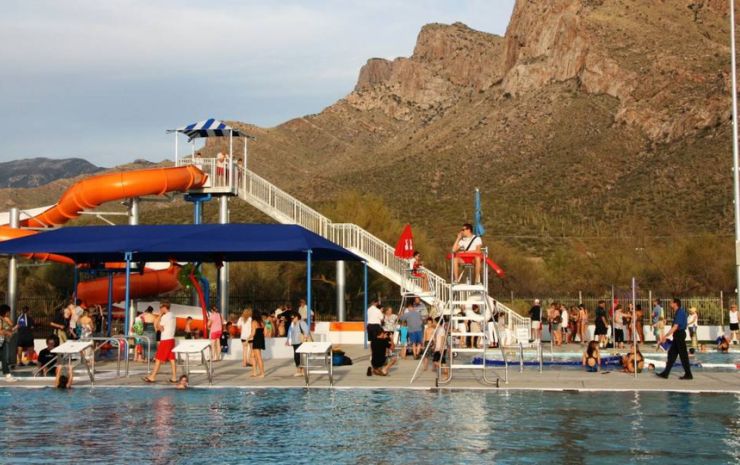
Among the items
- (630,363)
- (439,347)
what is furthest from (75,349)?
(630,363)

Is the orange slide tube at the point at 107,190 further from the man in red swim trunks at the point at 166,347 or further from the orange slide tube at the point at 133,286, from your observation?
the man in red swim trunks at the point at 166,347

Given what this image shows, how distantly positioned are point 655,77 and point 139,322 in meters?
75.7

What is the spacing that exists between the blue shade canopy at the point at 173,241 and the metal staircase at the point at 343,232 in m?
7.54

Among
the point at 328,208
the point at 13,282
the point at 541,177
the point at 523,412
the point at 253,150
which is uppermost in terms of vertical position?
the point at 253,150

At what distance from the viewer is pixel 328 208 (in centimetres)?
5369

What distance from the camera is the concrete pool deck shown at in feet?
65.4

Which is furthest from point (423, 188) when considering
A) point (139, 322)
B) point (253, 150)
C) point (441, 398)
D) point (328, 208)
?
point (441, 398)

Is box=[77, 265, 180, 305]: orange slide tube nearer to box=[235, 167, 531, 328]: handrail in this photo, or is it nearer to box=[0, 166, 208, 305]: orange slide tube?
box=[0, 166, 208, 305]: orange slide tube

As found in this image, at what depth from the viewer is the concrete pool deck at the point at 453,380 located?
65.4 ft

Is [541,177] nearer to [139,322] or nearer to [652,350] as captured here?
[652,350]

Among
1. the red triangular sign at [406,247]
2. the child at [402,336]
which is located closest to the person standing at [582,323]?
the red triangular sign at [406,247]

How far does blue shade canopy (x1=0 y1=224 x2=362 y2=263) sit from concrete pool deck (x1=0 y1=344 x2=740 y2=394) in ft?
9.03

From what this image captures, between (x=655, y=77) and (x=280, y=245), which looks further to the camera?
(x=655, y=77)

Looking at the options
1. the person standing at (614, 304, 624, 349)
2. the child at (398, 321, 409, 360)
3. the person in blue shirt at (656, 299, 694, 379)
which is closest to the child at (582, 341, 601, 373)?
A: the person in blue shirt at (656, 299, 694, 379)
